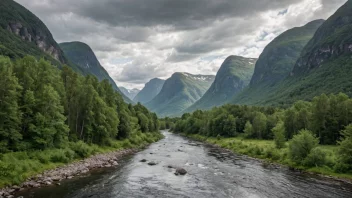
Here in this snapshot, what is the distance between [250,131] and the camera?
128500 millimetres

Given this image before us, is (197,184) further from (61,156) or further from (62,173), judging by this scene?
(61,156)

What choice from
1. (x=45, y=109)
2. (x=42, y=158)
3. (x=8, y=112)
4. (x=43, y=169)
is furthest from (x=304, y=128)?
(x=8, y=112)

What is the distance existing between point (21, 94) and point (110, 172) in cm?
2460

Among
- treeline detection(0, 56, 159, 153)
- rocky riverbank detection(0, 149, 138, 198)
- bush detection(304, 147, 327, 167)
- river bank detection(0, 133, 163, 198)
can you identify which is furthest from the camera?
bush detection(304, 147, 327, 167)

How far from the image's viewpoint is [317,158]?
59.2m

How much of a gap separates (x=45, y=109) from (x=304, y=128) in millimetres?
93712

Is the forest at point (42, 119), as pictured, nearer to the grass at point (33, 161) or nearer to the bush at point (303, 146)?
the grass at point (33, 161)

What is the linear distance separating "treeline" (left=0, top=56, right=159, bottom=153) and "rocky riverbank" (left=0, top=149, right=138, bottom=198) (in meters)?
7.24

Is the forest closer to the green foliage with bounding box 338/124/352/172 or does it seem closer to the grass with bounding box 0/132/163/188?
the grass with bounding box 0/132/163/188

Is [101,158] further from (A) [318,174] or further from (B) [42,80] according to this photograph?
(A) [318,174]

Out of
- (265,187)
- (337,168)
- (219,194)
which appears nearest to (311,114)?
(337,168)

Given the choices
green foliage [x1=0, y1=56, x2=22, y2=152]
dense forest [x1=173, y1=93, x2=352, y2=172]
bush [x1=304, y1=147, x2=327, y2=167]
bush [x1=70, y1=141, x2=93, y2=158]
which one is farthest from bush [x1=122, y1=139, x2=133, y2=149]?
bush [x1=304, y1=147, x2=327, y2=167]

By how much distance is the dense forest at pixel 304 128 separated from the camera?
193 feet

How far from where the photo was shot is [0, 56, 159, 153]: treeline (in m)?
48.4
